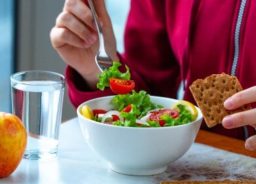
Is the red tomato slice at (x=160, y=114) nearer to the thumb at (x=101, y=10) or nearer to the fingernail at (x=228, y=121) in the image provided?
the fingernail at (x=228, y=121)

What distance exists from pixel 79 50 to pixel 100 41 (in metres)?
0.08

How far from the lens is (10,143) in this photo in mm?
998

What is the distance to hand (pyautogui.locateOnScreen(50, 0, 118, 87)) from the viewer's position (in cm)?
125

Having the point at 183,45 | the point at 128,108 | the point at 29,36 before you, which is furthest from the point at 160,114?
the point at 29,36

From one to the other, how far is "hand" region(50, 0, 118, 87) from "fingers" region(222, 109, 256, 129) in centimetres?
40

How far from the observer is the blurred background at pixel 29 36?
2.31m

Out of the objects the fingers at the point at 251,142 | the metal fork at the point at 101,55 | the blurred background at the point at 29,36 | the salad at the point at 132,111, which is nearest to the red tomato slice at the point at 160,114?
the salad at the point at 132,111

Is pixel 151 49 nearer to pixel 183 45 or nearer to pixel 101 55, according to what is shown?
pixel 183 45

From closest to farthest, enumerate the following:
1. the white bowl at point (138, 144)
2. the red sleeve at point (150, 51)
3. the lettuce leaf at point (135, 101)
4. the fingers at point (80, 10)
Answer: the white bowl at point (138, 144), the lettuce leaf at point (135, 101), the fingers at point (80, 10), the red sleeve at point (150, 51)

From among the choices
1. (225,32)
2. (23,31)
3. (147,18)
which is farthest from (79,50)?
(23,31)

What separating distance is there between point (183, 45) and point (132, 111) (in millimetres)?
429

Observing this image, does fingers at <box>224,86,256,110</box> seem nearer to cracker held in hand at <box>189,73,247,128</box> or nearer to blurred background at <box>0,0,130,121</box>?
cracker held in hand at <box>189,73,247,128</box>

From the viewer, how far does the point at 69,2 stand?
4.10 ft

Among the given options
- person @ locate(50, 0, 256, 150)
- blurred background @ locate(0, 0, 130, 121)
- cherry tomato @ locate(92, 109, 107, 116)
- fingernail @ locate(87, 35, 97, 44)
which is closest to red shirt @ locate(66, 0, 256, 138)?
person @ locate(50, 0, 256, 150)
